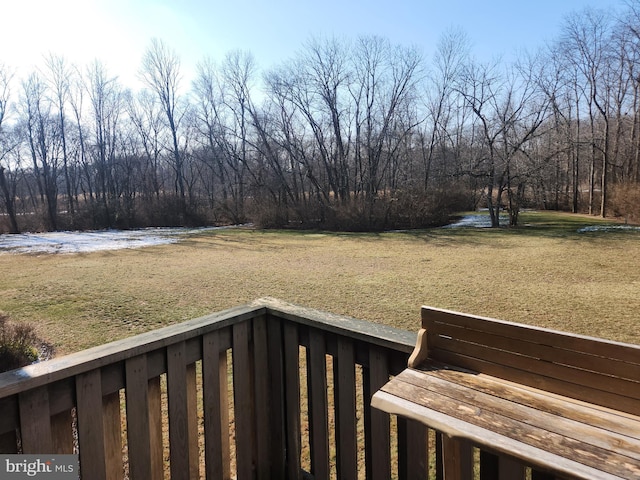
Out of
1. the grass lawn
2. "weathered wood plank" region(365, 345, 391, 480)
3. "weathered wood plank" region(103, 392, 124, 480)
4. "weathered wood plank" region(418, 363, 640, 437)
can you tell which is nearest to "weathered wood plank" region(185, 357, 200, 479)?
"weathered wood plank" region(103, 392, 124, 480)

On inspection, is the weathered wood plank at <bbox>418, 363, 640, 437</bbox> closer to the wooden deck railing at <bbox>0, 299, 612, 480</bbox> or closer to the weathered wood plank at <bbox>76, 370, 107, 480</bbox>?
the wooden deck railing at <bbox>0, 299, 612, 480</bbox>

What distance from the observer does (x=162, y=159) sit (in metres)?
33.3

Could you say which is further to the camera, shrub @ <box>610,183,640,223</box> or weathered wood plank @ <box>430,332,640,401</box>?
shrub @ <box>610,183,640,223</box>

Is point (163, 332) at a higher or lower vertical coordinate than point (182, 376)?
higher

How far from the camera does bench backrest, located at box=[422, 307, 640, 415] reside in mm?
1034

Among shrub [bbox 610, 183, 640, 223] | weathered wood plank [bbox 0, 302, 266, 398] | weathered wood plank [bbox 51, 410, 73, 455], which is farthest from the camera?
shrub [bbox 610, 183, 640, 223]

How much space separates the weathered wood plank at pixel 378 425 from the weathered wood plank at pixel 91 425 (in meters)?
0.98

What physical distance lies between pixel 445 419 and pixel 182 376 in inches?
40.4

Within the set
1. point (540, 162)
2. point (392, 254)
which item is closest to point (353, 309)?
point (392, 254)

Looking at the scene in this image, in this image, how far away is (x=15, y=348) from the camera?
12.5 ft

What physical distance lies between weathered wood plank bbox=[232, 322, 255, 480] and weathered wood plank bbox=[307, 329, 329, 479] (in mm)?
303

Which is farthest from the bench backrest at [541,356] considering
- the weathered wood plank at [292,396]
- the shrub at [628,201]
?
the shrub at [628,201]

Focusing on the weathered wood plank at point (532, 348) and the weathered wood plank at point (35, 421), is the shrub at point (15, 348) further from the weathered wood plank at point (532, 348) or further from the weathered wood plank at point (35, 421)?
the weathered wood plank at point (532, 348)

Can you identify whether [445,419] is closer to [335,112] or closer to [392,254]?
[392,254]
